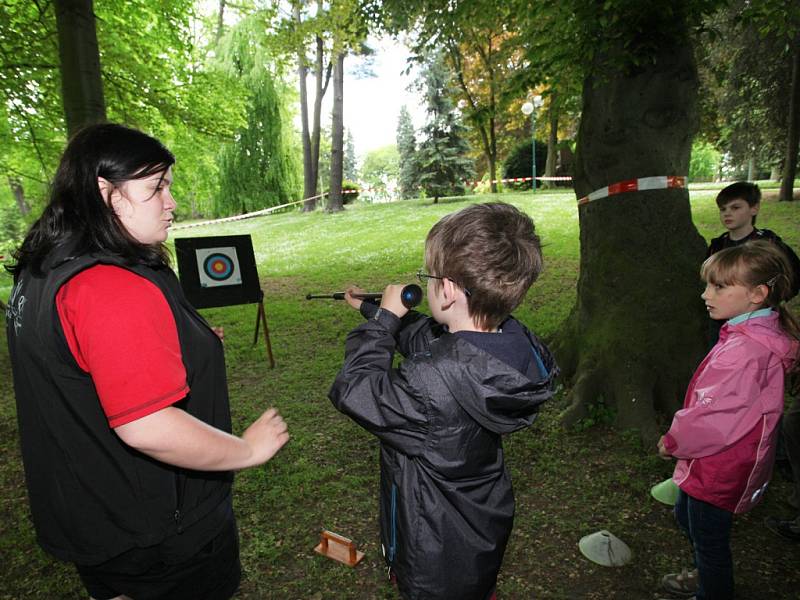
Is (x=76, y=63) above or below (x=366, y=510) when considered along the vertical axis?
above

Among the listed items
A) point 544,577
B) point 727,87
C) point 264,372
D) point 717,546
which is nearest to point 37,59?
point 264,372

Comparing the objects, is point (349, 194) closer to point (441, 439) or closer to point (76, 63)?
point (76, 63)

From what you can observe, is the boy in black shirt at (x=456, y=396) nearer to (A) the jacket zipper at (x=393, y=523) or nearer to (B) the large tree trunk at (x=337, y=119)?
(A) the jacket zipper at (x=393, y=523)

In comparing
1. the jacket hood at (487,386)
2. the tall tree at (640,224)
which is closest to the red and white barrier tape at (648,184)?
the tall tree at (640,224)

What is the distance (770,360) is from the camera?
6.25 ft

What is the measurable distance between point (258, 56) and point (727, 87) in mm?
17862

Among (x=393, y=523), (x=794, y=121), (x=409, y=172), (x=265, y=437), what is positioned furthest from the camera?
(x=409, y=172)

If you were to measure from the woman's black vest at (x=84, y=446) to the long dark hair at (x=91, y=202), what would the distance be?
0.16ft

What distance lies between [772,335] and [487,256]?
4.50 feet

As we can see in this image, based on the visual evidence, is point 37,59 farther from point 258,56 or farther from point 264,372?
point 258,56

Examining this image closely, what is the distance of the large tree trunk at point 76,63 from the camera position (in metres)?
4.44

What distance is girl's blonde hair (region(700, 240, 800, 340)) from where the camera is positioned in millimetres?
1996

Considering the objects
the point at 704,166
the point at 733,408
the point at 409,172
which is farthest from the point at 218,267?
the point at 704,166

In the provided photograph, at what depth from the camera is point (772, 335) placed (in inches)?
76.0
